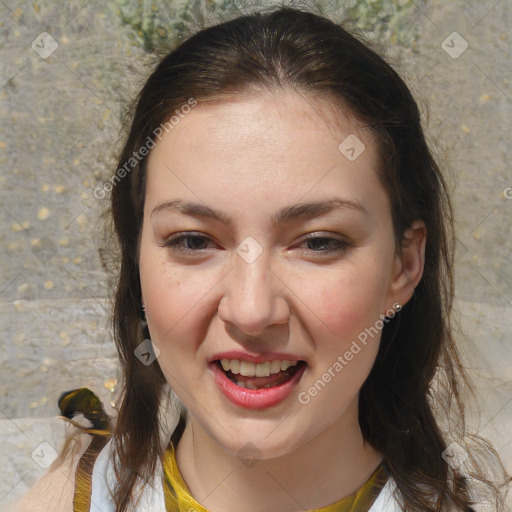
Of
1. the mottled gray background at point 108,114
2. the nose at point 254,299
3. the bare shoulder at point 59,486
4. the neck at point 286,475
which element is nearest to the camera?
the nose at point 254,299

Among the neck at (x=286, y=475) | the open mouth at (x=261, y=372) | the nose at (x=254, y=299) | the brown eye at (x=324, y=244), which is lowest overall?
the neck at (x=286, y=475)

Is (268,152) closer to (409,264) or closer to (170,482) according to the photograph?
(409,264)

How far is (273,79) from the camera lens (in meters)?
1.70

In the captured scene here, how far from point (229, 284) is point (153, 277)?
0.20m

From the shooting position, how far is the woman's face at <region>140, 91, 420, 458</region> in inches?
63.1

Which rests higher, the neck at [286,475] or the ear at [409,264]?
the ear at [409,264]

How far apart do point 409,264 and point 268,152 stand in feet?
1.59

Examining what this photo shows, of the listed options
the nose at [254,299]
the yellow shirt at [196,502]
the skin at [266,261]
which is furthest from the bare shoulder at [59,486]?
the nose at [254,299]

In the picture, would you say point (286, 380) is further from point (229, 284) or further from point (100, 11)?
point (100, 11)

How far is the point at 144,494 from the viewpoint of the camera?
6.61 ft

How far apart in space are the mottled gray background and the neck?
2.18 m

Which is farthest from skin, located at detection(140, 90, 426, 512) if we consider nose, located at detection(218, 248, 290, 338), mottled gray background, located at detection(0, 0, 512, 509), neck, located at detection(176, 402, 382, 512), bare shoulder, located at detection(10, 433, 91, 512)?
mottled gray background, located at detection(0, 0, 512, 509)

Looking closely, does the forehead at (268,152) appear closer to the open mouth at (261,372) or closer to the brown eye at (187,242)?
the brown eye at (187,242)

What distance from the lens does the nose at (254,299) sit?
1552 millimetres
